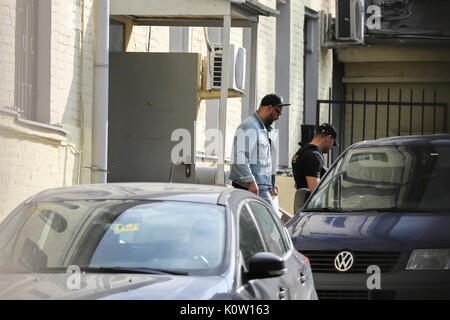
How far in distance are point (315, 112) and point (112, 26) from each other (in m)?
7.11

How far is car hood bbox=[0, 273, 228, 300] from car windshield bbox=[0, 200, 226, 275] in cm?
17

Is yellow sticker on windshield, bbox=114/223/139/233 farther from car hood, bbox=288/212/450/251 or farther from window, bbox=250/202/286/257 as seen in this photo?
car hood, bbox=288/212/450/251

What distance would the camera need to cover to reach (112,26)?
48.3ft

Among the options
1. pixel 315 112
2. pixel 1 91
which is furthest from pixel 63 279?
pixel 315 112

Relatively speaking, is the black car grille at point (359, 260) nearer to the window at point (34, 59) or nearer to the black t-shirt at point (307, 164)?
the black t-shirt at point (307, 164)

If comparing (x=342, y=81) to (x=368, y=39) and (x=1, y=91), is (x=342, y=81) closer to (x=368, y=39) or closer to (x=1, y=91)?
(x=368, y=39)

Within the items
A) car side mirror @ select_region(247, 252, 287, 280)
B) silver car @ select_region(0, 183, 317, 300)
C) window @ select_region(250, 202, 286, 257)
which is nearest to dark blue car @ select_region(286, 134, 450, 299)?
window @ select_region(250, 202, 286, 257)

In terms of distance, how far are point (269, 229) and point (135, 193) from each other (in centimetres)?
95

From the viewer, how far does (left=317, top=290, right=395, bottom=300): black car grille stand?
8.95 metres

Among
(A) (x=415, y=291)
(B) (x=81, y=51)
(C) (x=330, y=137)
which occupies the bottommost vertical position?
(A) (x=415, y=291)

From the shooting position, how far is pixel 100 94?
12766 millimetres

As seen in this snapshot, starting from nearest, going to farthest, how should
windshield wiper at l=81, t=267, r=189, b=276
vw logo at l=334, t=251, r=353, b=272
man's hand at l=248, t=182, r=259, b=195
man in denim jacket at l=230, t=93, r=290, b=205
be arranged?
windshield wiper at l=81, t=267, r=189, b=276, vw logo at l=334, t=251, r=353, b=272, man's hand at l=248, t=182, r=259, b=195, man in denim jacket at l=230, t=93, r=290, b=205

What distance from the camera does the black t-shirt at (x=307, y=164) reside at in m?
12.5

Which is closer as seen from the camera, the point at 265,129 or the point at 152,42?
the point at 265,129
